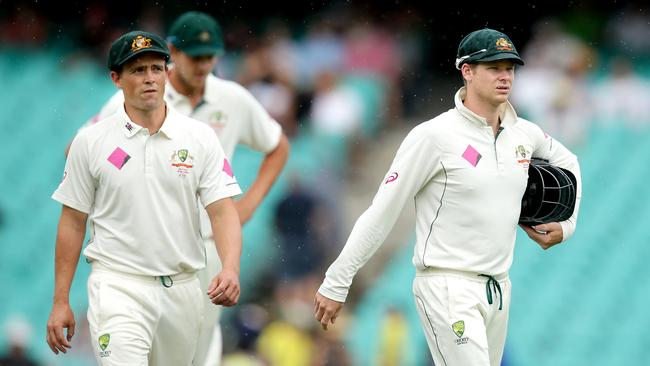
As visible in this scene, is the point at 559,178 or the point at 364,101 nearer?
the point at 559,178

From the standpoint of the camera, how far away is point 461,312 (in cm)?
632

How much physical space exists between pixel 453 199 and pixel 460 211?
70mm

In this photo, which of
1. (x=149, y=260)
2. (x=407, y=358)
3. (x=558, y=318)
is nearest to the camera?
(x=149, y=260)

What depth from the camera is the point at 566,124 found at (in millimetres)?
14367

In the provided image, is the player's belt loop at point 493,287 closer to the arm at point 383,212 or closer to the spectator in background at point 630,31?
the arm at point 383,212

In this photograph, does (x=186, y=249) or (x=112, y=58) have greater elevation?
(x=112, y=58)

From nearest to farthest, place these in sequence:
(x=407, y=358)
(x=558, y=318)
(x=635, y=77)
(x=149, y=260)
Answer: (x=149, y=260) < (x=407, y=358) < (x=558, y=318) < (x=635, y=77)

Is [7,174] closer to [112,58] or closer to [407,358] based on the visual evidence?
[407,358]

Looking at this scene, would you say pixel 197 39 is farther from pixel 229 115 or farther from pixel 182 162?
pixel 182 162

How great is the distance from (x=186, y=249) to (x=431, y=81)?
7994 millimetres

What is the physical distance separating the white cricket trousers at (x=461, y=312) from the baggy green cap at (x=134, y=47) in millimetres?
1748

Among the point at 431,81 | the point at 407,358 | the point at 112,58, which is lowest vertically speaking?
the point at 407,358

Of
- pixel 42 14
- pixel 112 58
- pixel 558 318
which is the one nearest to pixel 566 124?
pixel 558 318

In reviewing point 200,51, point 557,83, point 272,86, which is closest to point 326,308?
point 200,51
